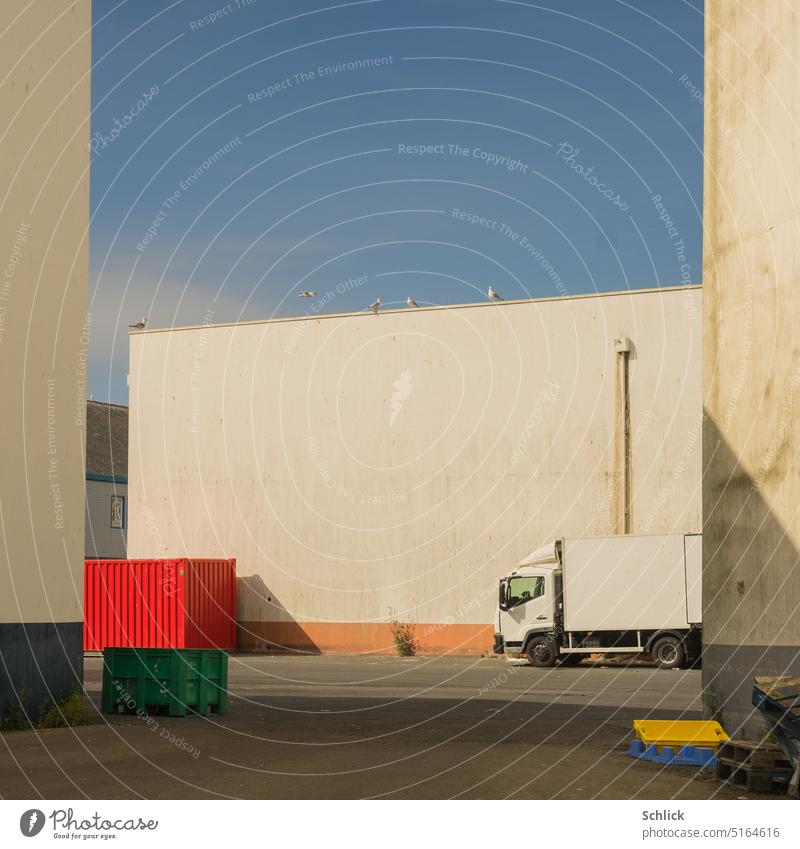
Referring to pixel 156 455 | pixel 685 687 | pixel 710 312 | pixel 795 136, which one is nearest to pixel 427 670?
pixel 685 687

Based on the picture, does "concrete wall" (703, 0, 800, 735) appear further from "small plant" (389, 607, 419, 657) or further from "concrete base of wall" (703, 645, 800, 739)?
"small plant" (389, 607, 419, 657)

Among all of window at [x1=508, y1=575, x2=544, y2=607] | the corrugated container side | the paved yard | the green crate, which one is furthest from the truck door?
the green crate

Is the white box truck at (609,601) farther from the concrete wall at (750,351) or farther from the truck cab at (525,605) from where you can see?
the concrete wall at (750,351)

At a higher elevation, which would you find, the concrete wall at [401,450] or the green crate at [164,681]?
the concrete wall at [401,450]

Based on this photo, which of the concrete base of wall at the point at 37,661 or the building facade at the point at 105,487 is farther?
the building facade at the point at 105,487

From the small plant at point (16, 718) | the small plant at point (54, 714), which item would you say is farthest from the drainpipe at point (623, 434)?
the small plant at point (16, 718)

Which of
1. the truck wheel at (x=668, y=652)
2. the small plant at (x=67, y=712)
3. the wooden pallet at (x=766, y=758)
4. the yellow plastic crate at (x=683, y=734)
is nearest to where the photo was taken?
the wooden pallet at (x=766, y=758)

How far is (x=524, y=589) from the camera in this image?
31.8 metres

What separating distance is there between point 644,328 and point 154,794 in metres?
25.8

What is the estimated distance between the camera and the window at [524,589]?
3159cm

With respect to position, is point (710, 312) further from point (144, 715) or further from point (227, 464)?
point (227, 464)

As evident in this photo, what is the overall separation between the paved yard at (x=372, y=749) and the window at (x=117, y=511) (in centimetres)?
4071

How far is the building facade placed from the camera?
61562 millimetres

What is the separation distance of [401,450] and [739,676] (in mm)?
23714
